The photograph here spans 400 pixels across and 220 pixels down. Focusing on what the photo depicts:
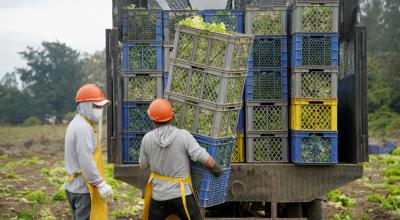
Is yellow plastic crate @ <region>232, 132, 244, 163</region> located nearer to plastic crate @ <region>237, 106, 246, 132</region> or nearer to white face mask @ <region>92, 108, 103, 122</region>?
plastic crate @ <region>237, 106, 246, 132</region>

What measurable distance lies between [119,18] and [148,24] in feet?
1.20

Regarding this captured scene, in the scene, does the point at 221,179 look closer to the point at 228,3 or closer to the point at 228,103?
the point at 228,103

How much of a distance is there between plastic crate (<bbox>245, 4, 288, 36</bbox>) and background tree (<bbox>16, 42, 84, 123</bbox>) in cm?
5643

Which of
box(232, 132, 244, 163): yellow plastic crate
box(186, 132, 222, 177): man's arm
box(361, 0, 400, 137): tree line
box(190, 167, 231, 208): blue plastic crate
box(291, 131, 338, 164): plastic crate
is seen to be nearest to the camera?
box(186, 132, 222, 177): man's arm

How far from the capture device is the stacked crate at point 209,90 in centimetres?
610

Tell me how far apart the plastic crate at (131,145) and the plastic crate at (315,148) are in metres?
1.88

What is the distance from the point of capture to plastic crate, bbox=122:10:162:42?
7160 mm

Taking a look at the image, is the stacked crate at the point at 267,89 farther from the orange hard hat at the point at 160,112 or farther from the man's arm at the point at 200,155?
the orange hard hat at the point at 160,112

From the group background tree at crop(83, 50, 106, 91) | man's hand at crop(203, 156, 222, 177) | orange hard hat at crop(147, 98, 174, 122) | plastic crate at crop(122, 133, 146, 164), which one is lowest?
man's hand at crop(203, 156, 222, 177)

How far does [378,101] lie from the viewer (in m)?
44.4

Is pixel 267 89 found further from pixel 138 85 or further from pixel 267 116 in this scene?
pixel 138 85

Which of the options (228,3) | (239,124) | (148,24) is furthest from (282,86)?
(228,3)

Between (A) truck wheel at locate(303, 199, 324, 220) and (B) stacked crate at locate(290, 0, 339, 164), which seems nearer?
(B) stacked crate at locate(290, 0, 339, 164)

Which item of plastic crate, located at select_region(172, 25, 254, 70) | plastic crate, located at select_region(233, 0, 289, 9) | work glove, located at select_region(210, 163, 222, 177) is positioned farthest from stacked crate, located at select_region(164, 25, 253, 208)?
plastic crate, located at select_region(233, 0, 289, 9)
